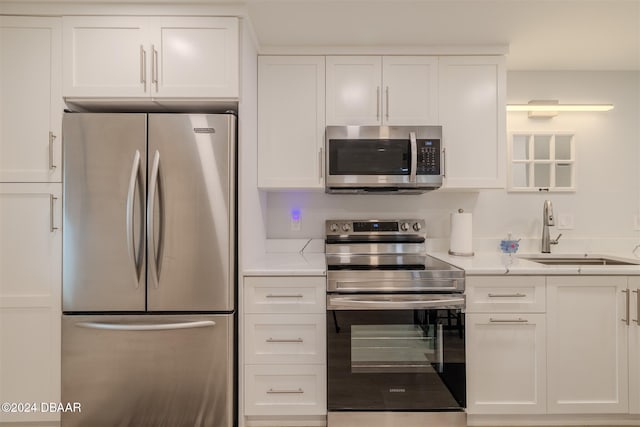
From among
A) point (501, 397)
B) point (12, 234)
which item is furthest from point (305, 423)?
point (12, 234)

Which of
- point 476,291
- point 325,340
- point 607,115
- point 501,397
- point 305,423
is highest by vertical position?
point 607,115

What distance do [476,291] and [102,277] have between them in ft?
6.55

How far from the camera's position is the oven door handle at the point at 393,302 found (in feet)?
5.68

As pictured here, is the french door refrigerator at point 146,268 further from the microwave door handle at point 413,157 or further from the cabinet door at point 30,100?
the microwave door handle at point 413,157

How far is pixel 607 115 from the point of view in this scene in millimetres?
2539

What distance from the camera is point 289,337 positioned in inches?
70.2

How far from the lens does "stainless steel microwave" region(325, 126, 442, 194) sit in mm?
2086

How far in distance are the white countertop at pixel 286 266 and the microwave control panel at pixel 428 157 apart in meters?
0.89

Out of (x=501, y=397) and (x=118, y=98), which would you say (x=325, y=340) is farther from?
(x=118, y=98)

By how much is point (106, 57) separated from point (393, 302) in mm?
2029

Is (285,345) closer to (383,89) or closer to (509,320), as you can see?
(509,320)

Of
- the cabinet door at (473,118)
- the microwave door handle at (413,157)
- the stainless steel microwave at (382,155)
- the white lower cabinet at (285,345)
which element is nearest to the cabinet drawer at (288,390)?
the white lower cabinet at (285,345)

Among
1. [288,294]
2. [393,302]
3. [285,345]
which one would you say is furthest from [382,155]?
[285,345]

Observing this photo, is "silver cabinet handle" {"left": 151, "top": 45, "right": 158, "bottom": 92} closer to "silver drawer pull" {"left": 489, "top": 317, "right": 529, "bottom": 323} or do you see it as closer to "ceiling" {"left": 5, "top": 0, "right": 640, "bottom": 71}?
"ceiling" {"left": 5, "top": 0, "right": 640, "bottom": 71}
